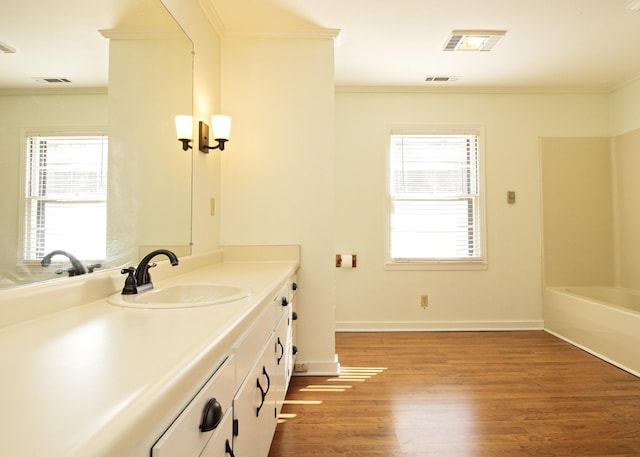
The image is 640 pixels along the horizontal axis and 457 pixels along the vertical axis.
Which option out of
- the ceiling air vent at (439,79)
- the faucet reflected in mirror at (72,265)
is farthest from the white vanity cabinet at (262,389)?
the ceiling air vent at (439,79)

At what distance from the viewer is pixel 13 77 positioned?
Answer: 2.78 feet

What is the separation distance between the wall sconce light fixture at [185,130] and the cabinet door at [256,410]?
114 centimetres

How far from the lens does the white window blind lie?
3576 mm

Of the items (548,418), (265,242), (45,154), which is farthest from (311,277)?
(45,154)

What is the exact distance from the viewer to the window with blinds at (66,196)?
0.91 meters

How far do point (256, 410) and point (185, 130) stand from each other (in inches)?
55.6

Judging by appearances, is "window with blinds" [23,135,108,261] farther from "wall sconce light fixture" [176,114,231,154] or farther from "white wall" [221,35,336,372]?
"white wall" [221,35,336,372]

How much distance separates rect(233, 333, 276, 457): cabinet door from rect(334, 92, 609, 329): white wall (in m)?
2.20

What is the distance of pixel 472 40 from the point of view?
2.69 meters

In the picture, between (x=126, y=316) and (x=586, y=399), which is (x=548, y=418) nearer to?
(x=586, y=399)

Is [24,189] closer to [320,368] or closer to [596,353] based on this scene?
[320,368]

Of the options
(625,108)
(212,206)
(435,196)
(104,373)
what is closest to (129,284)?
(104,373)

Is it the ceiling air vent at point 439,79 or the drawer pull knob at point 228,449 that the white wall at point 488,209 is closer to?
the ceiling air vent at point 439,79

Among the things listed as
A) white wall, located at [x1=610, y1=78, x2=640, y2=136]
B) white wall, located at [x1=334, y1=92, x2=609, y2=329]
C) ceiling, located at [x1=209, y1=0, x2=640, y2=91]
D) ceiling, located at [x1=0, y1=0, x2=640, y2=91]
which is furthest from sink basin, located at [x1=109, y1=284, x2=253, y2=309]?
white wall, located at [x1=610, y1=78, x2=640, y2=136]
